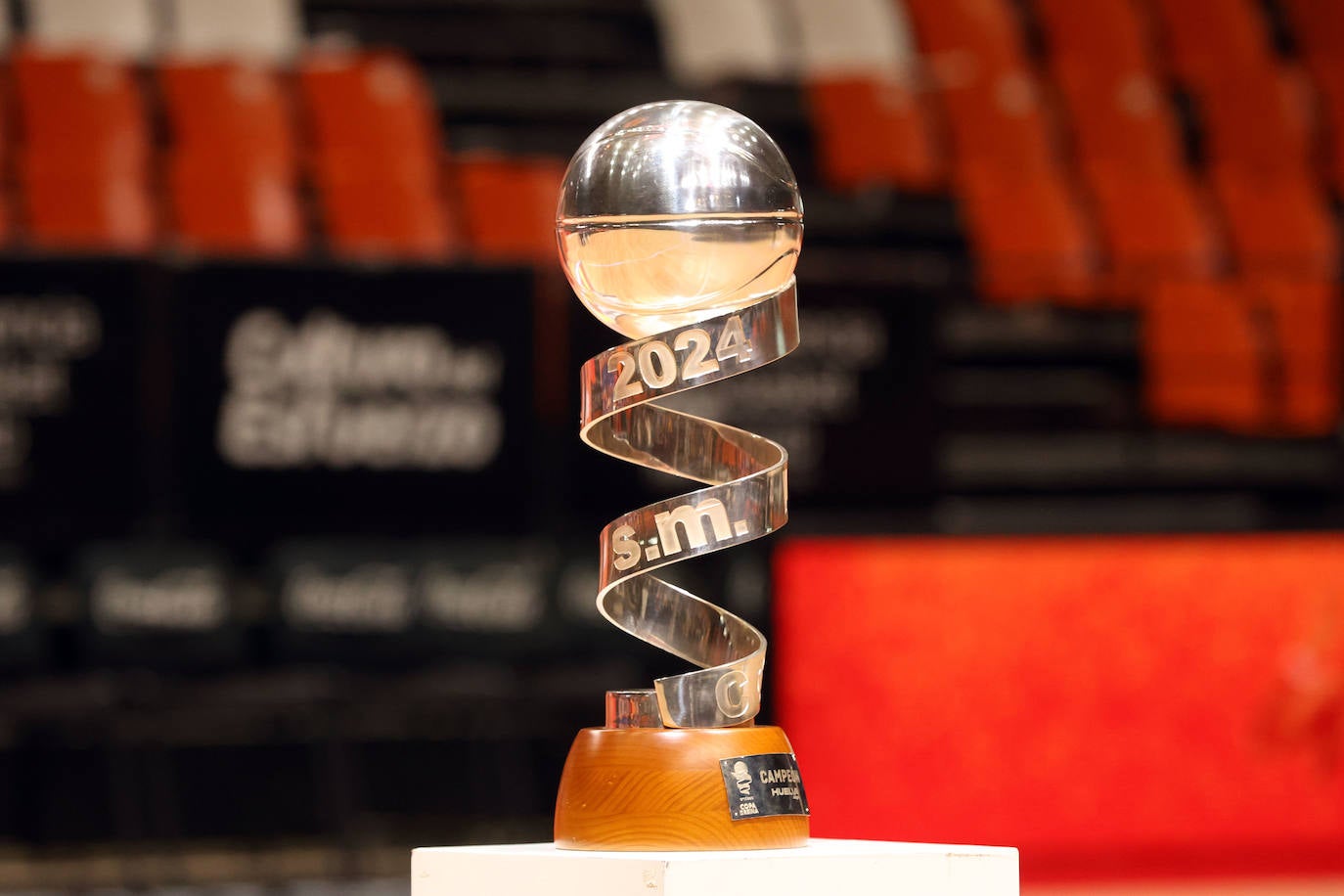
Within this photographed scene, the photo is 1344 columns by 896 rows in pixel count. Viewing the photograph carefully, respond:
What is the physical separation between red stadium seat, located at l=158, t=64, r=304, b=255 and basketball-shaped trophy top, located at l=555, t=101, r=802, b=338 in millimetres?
4129

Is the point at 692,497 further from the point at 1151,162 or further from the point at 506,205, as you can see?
the point at 1151,162

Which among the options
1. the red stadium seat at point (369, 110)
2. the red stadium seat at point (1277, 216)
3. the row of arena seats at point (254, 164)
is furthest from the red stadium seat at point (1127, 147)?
the red stadium seat at point (369, 110)

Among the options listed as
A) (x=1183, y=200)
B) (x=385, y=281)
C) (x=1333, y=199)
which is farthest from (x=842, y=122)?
(x=385, y=281)

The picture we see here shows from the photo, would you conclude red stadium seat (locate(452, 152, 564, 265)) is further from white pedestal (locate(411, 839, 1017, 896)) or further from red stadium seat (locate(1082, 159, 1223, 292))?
white pedestal (locate(411, 839, 1017, 896))

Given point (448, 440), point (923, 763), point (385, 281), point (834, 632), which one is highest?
point (385, 281)

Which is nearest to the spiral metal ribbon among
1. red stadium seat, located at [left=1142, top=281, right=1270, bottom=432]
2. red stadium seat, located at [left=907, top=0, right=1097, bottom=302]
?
red stadium seat, located at [left=907, top=0, right=1097, bottom=302]

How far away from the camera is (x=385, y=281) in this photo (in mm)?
4660

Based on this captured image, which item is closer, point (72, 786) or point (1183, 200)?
point (72, 786)

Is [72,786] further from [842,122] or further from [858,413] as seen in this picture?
[842,122]

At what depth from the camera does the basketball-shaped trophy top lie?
4.57 ft

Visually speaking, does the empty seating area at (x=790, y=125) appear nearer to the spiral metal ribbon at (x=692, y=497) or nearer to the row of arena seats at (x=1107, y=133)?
the row of arena seats at (x=1107, y=133)

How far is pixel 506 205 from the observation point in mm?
6414

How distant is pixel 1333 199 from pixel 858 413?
10.7 feet

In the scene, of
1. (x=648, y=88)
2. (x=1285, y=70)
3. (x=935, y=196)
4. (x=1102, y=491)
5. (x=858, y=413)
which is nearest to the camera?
(x=858, y=413)
